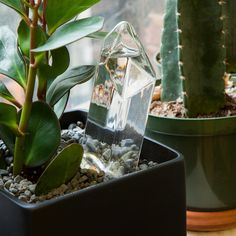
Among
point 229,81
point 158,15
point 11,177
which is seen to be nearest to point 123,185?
point 11,177

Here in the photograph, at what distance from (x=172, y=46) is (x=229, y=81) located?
0.39 feet

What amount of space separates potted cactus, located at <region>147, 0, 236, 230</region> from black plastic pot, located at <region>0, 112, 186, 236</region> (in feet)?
0.35

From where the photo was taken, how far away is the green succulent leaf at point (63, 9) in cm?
58

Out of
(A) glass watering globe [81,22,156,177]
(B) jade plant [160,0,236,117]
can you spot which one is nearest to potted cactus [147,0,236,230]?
(B) jade plant [160,0,236,117]

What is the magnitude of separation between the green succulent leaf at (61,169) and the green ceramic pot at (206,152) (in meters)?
0.21

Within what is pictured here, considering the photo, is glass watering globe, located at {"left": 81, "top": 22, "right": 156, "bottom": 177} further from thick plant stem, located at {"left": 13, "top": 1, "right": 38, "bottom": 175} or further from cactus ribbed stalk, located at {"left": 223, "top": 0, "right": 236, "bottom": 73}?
cactus ribbed stalk, located at {"left": 223, "top": 0, "right": 236, "bottom": 73}

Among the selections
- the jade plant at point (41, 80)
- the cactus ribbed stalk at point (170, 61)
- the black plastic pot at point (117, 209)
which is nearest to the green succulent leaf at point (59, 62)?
the jade plant at point (41, 80)

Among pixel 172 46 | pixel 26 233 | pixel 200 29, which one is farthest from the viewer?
pixel 172 46

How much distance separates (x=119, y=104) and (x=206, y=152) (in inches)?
6.4

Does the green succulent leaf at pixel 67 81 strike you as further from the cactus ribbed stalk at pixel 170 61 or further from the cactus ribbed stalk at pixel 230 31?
the cactus ribbed stalk at pixel 230 31

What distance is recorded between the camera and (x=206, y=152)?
0.79 metres

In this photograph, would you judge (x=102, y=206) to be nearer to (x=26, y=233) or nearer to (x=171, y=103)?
(x=26, y=233)

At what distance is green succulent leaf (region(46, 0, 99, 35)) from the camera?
575 millimetres

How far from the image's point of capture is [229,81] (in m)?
0.95
